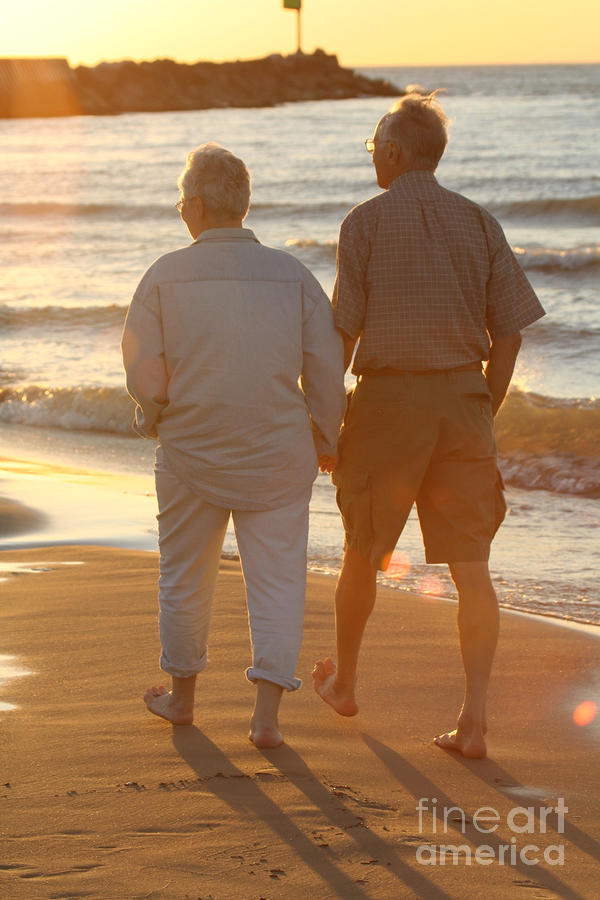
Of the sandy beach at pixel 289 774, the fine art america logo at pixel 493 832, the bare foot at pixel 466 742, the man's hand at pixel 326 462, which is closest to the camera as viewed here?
the sandy beach at pixel 289 774

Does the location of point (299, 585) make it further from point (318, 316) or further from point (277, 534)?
point (318, 316)

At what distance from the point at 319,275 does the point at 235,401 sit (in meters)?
15.3

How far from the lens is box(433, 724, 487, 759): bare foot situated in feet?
9.90

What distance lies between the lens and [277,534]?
9.80 ft

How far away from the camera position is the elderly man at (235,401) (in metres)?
2.91

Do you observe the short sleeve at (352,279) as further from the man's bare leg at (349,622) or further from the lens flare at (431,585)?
the lens flare at (431,585)

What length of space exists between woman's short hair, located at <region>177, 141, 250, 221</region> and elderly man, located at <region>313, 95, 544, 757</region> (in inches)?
12.3

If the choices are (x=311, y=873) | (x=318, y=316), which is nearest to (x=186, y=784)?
(x=311, y=873)

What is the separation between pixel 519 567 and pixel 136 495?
242cm

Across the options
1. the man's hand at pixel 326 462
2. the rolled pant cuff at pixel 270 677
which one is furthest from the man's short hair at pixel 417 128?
the rolled pant cuff at pixel 270 677

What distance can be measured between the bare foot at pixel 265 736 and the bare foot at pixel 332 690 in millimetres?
309

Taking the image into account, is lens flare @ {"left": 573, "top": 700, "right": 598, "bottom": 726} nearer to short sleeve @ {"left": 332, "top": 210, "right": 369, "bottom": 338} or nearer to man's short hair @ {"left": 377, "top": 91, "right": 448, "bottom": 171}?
short sleeve @ {"left": 332, "top": 210, "right": 369, "bottom": 338}

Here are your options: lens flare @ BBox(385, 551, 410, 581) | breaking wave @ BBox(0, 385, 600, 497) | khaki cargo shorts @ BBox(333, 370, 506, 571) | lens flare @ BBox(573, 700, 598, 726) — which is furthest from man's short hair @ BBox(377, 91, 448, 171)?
breaking wave @ BBox(0, 385, 600, 497)

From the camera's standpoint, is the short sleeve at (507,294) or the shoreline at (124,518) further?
the shoreline at (124,518)
